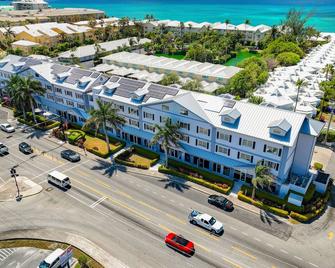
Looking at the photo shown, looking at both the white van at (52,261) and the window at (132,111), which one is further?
→ the window at (132,111)

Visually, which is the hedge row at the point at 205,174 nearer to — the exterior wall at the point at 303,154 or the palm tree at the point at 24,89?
the exterior wall at the point at 303,154

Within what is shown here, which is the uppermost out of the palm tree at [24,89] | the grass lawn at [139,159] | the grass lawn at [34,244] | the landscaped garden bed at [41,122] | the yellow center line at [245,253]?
the palm tree at [24,89]

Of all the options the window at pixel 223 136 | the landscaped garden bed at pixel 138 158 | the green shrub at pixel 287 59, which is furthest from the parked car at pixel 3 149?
the green shrub at pixel 287 59

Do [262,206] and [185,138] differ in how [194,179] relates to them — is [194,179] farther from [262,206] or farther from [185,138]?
[262,206]

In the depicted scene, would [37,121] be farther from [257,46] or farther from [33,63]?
[257,46]

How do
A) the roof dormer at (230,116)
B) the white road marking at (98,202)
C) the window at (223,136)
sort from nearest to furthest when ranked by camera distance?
1. the white road marking at (98,202)
2. the roof dormer at (230,116)
3. the window at (223,136)

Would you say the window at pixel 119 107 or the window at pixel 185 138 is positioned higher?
the window at pixel 119 107
